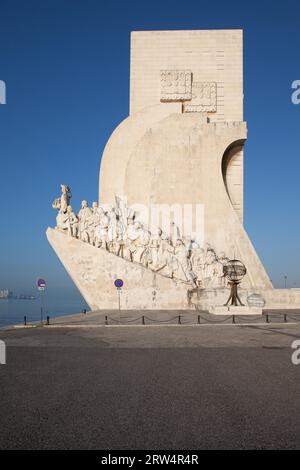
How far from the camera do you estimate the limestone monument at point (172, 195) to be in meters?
14.9

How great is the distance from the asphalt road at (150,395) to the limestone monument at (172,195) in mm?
7264

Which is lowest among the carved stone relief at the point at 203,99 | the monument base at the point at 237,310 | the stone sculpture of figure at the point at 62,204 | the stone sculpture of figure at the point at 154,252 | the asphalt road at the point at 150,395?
the monument base at the point at 237,310

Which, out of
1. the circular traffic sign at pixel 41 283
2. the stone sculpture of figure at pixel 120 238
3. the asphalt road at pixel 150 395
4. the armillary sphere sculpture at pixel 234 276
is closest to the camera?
the asphalt road at pixel 150 395

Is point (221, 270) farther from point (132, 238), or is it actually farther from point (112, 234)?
point (112, 234)

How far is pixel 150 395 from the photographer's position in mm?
4055

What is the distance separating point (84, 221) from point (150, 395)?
11.9 metres

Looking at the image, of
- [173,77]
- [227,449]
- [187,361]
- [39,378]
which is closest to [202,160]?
[173,77]

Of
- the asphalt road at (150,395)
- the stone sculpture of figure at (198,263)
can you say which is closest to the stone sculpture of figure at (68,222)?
the stone sculpture of figure at (198,263)

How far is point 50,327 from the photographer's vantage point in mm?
10383

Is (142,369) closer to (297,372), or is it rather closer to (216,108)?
(297,372)

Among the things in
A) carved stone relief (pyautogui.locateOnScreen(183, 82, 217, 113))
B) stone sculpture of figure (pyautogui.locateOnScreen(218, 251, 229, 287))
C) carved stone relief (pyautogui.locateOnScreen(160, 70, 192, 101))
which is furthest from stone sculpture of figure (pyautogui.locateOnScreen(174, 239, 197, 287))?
carved stone relief (pyautogui.locateOnScreen(160, 70, 192, 101))

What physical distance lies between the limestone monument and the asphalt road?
23.8ft

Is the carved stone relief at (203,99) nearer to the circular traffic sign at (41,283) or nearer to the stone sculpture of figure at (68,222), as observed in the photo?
the stone sculpture of figure at (68,222)

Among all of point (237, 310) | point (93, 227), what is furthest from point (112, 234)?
point (237, 310)
